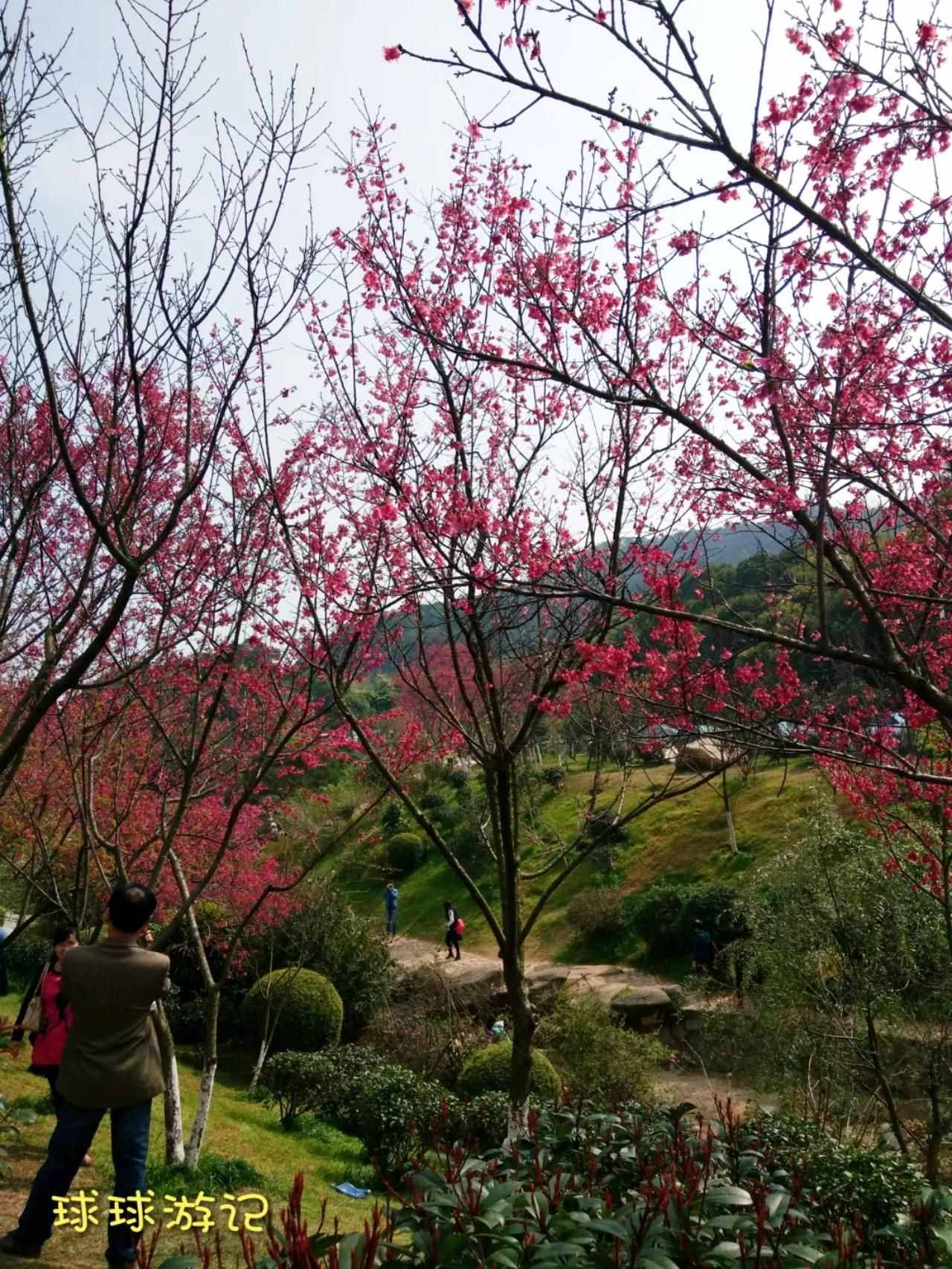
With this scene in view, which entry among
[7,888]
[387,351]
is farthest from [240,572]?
[7,888]

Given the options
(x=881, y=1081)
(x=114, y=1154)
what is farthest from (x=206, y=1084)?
(x=881, y=1081)

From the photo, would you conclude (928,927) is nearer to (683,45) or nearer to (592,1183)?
(592,1183)

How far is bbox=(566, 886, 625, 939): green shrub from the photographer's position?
58.8ft

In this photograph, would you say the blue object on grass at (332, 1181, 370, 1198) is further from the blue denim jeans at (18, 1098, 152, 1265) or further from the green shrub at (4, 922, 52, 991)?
the green shrub at (4, 922, 52, 991)

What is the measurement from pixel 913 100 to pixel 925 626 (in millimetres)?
1723

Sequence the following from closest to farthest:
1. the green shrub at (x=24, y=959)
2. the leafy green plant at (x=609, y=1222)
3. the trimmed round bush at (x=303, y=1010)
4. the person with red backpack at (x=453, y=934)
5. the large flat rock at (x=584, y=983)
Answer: the leafy green plant at (x=609, y=1222) < the trimmed round bush at (x=303, y=1010) < the large flat rock at (x=584, y=983) < the green shrub at (x=24, y=959) < the person with red backpack at (x=453, y=934)

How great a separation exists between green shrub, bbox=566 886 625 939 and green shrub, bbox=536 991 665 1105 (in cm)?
676

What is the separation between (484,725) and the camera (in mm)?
7043

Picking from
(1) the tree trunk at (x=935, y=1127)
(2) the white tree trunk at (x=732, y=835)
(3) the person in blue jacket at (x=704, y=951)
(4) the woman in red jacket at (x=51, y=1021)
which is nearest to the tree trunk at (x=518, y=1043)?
(4) the woman in red jacket at (x=51, y=1021)

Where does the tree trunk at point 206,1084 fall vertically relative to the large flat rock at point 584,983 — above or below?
above

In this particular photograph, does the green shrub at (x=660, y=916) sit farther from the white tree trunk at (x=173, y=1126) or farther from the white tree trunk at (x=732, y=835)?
the white tree trunk at (x=173, y=1126)

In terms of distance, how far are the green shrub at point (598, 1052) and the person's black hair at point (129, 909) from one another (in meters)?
7.02

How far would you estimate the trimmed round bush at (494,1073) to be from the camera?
9312mm

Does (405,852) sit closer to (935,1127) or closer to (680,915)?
(680,915)
